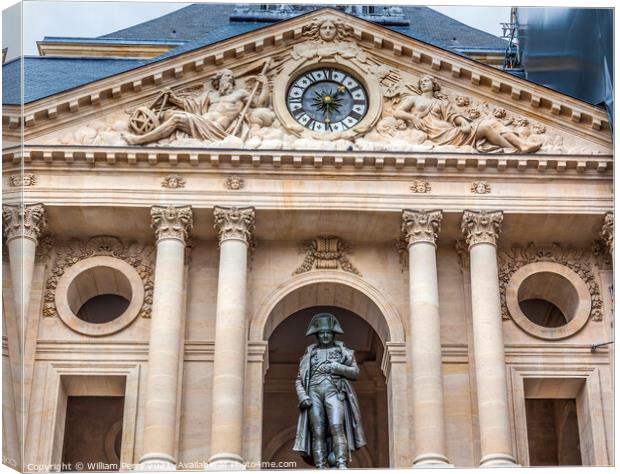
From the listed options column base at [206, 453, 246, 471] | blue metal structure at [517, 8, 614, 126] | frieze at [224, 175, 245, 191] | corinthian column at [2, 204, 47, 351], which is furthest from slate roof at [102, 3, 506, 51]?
column base at [206, 453, 246, 471]

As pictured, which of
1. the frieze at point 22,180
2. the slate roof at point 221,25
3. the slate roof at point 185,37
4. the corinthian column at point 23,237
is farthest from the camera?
the slate roof at point 221,25

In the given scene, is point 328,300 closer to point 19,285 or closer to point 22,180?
point 19,285

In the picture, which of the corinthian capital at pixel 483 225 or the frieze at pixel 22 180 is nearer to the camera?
the frieze at pixel 22 180

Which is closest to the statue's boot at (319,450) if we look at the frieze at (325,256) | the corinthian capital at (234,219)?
the frieze at (325,256)

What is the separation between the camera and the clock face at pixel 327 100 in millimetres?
27188

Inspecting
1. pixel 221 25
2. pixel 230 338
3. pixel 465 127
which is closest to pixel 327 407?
pixel 230 338

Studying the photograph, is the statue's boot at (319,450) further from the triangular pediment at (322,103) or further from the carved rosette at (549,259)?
the triangular pediment at (322,103)

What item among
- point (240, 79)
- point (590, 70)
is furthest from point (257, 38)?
point (590, 70)

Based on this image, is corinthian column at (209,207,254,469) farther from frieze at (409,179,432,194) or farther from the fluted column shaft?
the fluted column shaft

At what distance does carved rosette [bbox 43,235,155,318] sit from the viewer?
26.5 meters

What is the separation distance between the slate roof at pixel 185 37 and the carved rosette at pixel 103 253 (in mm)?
3343

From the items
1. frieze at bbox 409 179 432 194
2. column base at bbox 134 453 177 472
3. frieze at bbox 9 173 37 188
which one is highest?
frieze at bbox 409 179 432 194

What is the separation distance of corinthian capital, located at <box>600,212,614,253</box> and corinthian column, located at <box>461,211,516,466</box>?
2283 millimetres

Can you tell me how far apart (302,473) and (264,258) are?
733cm
